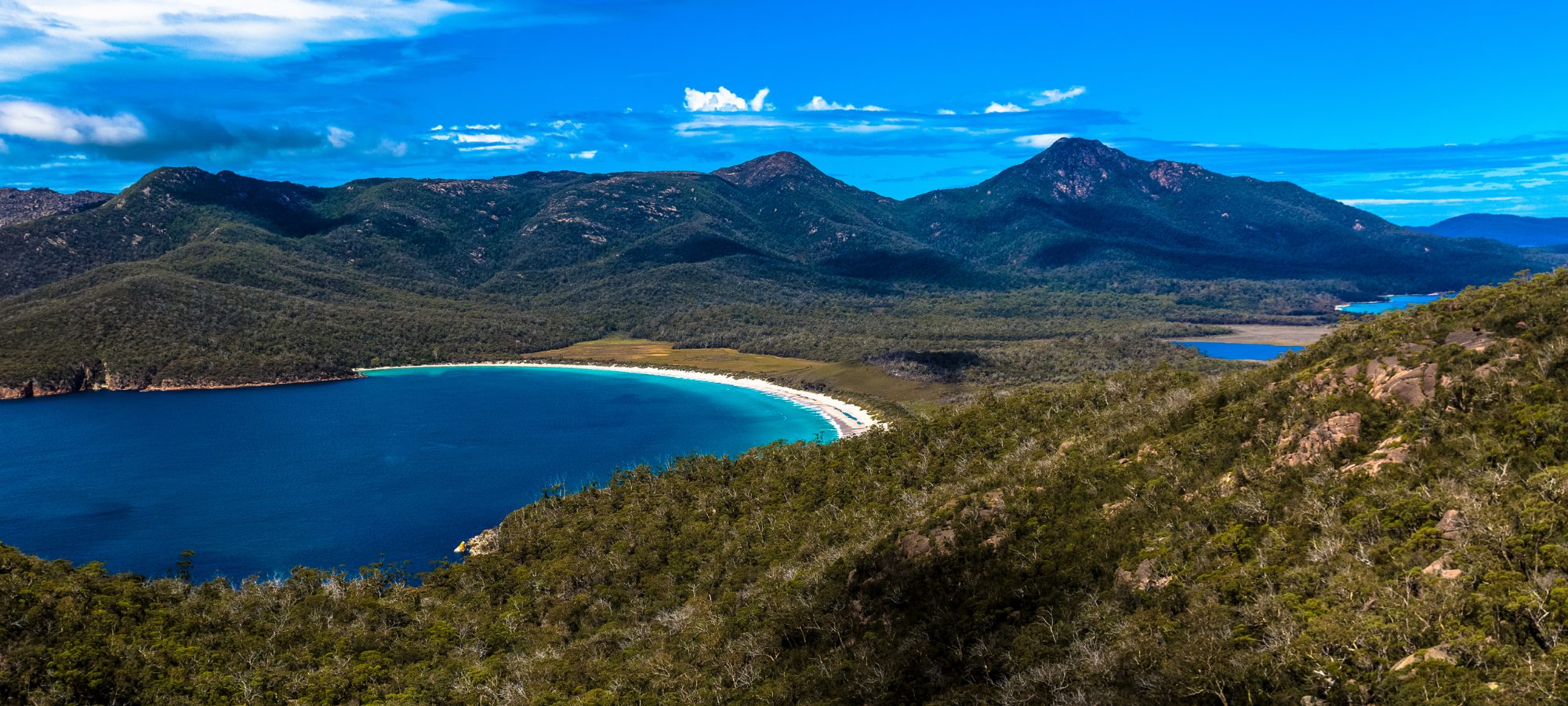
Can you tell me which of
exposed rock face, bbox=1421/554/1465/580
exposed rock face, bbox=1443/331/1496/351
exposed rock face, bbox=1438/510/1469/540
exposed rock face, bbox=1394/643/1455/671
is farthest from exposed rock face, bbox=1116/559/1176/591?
Result: exposed rock face, bbox=1443/331/1496/351

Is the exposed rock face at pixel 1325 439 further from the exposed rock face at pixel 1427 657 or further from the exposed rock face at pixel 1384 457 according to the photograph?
the exposed rock face at pixel 1427 657

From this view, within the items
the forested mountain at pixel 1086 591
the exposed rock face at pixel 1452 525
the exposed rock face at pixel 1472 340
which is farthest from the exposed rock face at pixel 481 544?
the exposed rock face at pixel 1472 340

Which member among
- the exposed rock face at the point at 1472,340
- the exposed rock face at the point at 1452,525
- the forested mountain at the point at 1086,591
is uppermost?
the exposed rock face at the point at 1472,340

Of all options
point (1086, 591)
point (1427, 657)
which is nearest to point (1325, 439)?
point (1086, 591)

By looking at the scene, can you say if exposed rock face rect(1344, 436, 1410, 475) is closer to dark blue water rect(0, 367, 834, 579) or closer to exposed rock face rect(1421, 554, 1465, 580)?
exposed rock face rect(1421, 554, 1465, 580)

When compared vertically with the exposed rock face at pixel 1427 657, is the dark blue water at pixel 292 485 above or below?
below

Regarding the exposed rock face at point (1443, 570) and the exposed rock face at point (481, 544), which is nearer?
the exposed rock face at point (1443, 570)
